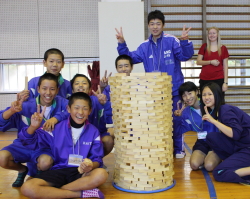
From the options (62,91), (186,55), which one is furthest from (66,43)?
(186,55)

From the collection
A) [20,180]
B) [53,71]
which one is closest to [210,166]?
[20,180]

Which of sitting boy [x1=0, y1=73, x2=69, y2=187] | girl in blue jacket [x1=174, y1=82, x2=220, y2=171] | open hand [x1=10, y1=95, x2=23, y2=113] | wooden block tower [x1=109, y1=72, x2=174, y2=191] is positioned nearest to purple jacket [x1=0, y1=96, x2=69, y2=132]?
sitting boy [x1=0, y1=73, x2=69, y2=187]

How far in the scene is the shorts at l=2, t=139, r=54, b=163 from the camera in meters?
2.45

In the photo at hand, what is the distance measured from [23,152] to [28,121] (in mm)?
286

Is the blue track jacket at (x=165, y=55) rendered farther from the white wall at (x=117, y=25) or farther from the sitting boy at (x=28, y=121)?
the white wall at (x=117, y=25)

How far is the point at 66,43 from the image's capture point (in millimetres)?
5398

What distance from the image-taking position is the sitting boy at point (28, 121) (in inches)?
93.1

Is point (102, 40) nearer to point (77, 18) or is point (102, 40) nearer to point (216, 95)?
point (77, 18)

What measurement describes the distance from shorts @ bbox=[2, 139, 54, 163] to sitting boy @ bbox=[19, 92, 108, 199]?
57 mm

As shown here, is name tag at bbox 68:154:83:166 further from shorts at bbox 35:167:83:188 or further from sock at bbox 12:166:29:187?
sock at bbox 12:166:29:187

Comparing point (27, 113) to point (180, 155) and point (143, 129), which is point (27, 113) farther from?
point (180, 155)

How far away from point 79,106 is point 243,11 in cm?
460

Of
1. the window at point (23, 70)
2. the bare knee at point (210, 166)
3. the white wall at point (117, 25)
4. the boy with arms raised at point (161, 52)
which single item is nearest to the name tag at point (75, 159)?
the bare knee at point (210, 166)

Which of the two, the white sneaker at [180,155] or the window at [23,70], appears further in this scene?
the window at [23,70]
